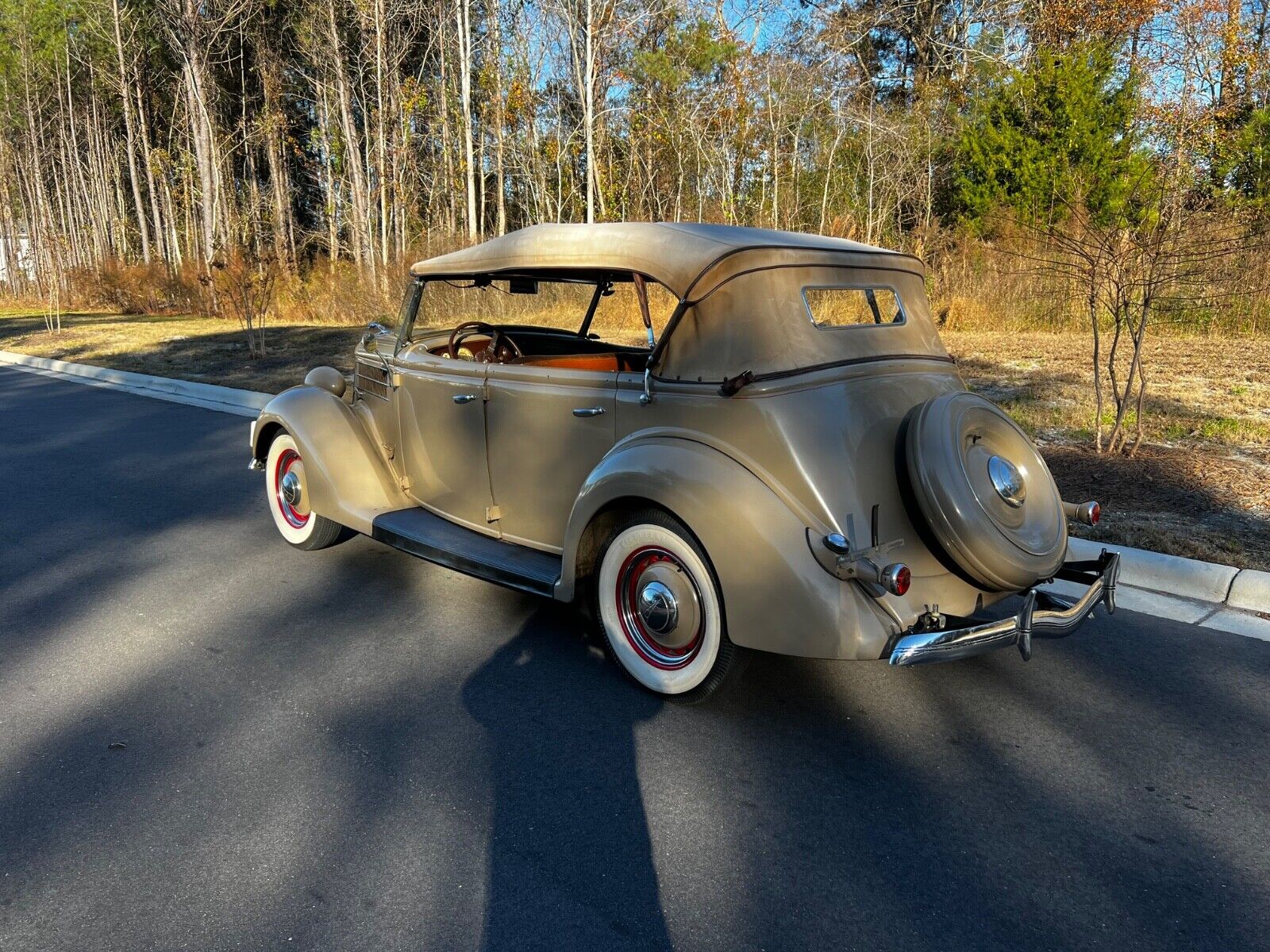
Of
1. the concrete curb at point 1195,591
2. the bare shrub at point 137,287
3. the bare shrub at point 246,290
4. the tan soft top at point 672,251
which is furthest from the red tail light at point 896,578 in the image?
the bare shrub at point 137,287

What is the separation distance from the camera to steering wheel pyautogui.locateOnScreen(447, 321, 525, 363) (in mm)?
4574

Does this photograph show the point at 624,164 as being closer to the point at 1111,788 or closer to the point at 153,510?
the point at 153,510

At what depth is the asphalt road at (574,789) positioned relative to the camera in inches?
90.9

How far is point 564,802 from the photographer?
281 centimetres

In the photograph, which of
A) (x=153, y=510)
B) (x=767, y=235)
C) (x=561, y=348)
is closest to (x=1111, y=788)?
(x=767, y=235)

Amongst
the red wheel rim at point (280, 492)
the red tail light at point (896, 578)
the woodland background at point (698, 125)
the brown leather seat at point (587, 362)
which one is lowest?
the red wheel rim at point (280, 492)

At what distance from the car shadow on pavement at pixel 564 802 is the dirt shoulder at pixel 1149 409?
3.26m

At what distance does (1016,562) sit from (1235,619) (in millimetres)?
1924

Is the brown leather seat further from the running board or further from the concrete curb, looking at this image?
the concrete curb

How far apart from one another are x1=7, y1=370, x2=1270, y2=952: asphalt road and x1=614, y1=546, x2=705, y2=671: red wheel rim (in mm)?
199

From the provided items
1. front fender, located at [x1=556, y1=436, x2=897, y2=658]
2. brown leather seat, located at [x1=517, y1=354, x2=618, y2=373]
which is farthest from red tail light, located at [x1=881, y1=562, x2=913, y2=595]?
brown leather seat, located at [x1=517, y1=354, x2=618, y2=373]

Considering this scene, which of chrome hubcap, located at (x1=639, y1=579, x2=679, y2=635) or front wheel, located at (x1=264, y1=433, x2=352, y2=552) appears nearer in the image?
chrome hubcap, located at (x1=639, y1=579, x2=679, y2=635)

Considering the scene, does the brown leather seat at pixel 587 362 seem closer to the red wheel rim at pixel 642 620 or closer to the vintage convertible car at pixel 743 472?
the vintage convertible car at pixel 743 472

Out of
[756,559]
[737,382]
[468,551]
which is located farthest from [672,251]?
[468,551]
